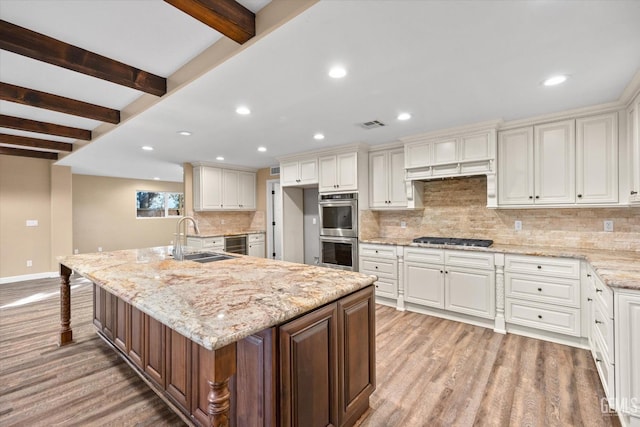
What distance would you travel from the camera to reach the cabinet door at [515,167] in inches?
125

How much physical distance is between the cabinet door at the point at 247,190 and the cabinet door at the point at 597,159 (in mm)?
5547

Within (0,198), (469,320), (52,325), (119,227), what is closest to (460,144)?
(469,320)

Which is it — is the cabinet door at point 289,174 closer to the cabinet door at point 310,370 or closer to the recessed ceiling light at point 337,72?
the recessed ceiling light at point 337,72

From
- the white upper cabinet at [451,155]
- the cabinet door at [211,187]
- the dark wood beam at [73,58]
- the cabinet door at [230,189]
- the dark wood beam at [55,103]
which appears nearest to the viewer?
the dark wood beam at [73,58]

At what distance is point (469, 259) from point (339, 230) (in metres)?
1.85

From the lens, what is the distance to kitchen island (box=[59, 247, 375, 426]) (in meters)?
Result: 1.15

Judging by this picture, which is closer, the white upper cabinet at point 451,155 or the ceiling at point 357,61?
the ceiling at point 357,61

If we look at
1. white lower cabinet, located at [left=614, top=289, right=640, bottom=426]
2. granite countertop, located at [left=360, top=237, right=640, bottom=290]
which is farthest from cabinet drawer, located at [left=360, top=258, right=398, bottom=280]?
white lower cabinet, located at [left=614, top=289, right=640, bottom=426]

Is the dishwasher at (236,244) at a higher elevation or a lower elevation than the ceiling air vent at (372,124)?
lower

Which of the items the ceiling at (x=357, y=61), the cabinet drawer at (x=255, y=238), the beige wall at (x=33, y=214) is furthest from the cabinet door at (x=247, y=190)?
the beige wall at (x=33, y=214)

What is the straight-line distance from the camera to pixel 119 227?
8070mm

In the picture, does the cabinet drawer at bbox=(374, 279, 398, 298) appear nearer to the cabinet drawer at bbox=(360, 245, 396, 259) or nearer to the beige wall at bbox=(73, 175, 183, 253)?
the cabinet drawer at bbox=(360, 245, 396, 259)

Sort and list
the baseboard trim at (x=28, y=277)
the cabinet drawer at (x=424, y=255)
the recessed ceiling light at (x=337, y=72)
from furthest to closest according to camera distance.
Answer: the baseboard trim at (x=28, y=277), the cabinet drawer at (x=424, y=255), the recessed ceiling light at (x=337, y=72)

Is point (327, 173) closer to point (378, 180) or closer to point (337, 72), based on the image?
point (378, 180)
